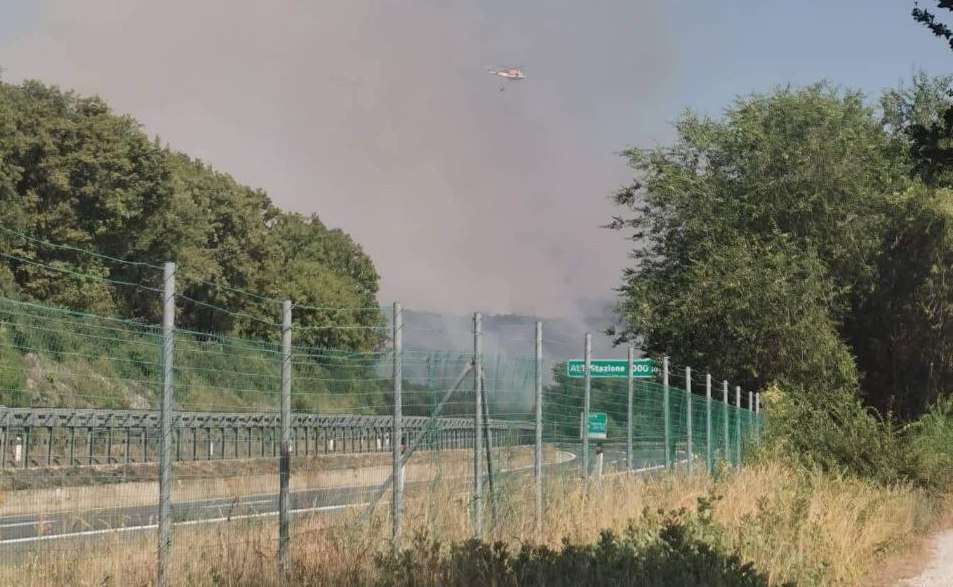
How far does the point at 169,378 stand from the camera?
8.70m

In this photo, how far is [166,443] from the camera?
341 inches

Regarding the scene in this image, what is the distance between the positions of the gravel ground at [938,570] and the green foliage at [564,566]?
A: 16.4ft

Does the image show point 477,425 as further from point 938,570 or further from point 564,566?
point 938,570

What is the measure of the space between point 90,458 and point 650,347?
31.0 metres

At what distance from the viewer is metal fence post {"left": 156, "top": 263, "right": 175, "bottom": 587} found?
8.63 metres

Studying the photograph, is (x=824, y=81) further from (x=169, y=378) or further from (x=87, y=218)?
(x=169, y=378)

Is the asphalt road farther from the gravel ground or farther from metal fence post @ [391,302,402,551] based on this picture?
the gravel ground

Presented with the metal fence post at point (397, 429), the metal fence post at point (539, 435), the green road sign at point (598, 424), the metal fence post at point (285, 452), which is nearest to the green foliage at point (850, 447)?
the green road sign at point (598, 424)

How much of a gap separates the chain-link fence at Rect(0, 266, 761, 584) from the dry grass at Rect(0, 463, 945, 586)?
1.2 inches

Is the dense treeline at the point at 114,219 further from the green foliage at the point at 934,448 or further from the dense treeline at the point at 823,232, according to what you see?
the green foliage at the point at 934,448

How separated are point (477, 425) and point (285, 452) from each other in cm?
324

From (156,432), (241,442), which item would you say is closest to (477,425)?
(241,442)

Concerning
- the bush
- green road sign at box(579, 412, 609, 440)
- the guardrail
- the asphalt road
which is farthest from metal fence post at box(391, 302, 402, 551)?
green road sign at box(579, 412, 609, 440)

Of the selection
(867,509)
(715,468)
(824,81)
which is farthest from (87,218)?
(867,509)
